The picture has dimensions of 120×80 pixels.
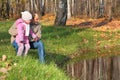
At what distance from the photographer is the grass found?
1026cm

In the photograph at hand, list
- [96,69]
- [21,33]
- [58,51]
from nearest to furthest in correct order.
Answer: [21,33]
[96,69]
[58,51]

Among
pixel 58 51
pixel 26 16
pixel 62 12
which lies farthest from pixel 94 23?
pixel 26 16

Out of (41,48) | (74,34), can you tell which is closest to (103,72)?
(41,48)

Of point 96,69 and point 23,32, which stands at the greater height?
point 23,32

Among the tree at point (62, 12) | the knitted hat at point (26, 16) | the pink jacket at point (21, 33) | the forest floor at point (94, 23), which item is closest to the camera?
the pink jacket at point (21, 33)

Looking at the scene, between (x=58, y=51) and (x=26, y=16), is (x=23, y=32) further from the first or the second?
(x=58, y=51)

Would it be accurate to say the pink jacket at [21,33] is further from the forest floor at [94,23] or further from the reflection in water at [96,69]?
the forest floor at [94,23]

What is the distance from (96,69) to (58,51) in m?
3.00

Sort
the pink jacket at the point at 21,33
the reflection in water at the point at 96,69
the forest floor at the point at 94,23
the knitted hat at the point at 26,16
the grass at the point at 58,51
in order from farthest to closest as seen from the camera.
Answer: the forest floor at the point at 94,23, the reflection in water at the point at 96,69, the knitted hat at the point at 26,16, the pink jacket at the point at 21,33, the grass at the point at 58,51

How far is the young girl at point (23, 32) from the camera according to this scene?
455 inches

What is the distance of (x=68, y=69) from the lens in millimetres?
13492

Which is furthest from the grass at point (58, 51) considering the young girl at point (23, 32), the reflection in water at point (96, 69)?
the reflection in water at point (96, 69)

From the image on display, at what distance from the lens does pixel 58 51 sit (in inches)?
650

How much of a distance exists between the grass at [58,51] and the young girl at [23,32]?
0.28m
